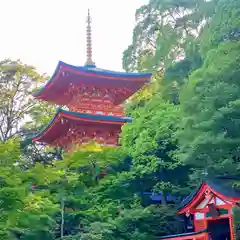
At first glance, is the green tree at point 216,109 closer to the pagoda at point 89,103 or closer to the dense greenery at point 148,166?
the dense greenery at point 148,166

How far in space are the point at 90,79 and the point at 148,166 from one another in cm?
652

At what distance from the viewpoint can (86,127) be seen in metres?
24.0

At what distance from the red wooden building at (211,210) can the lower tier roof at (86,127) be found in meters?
7.27

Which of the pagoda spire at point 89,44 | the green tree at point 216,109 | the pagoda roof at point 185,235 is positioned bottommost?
the pagoda roof at point 185,235

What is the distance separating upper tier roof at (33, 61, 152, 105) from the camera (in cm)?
2405

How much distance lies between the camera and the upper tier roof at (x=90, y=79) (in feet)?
78.9

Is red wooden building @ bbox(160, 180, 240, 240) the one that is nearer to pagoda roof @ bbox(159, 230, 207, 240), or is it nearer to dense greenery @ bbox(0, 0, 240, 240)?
pagoda roof @ bbox(159, 230, 207, 240)

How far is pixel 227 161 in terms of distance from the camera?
53.0 feet

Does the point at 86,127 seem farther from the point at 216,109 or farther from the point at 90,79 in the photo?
the point at 216,109

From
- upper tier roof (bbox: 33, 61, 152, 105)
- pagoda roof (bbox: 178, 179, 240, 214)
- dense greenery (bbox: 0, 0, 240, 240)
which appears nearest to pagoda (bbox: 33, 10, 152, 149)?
upper tier roof (bbox: 33, 61, 152, 105)

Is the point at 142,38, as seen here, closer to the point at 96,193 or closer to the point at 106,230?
the point at 96,193

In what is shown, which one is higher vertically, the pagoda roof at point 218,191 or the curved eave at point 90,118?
the curved eave at point 90,118

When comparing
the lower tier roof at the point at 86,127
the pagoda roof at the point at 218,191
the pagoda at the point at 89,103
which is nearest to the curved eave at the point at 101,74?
the pagoda at the point at 89,103

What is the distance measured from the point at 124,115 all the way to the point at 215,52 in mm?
9274
